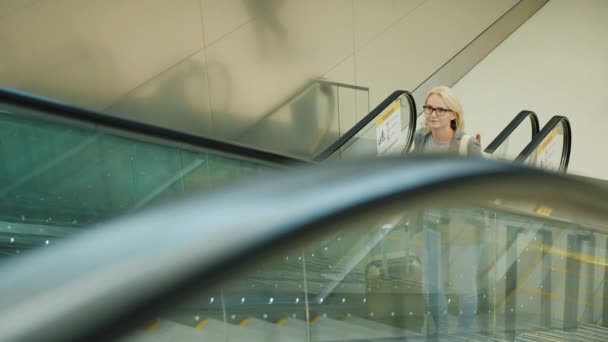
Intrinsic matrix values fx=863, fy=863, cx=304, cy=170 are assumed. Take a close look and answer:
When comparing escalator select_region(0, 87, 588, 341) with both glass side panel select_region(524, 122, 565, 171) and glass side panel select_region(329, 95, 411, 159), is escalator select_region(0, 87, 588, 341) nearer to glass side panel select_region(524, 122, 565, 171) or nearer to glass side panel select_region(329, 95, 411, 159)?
glass side panel select_region(524, 122, 565, 171)

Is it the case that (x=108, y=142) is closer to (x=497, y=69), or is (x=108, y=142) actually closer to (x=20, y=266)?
(x=20, y=266)

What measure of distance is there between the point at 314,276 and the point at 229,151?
179 cm

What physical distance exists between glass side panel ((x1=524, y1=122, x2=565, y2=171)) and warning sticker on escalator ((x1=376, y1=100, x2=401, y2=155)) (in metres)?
1.19

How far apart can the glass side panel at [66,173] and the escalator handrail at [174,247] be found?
3775 millimetres

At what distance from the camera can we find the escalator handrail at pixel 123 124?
4.63 m

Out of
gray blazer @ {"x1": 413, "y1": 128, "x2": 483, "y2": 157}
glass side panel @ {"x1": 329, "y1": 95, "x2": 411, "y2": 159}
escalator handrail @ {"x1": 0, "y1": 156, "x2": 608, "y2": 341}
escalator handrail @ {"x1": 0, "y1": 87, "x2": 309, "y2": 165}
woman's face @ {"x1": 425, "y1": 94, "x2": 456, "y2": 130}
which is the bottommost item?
escalator handrail @ {"x1": 0, "y1": 156, "x2": 608, "y2": 341}

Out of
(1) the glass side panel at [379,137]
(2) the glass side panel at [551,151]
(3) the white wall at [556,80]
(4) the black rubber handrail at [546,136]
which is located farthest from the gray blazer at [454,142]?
(3) the white wall at [556,80]

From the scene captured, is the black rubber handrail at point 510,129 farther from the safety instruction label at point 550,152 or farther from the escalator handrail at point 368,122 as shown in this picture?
the escalator handrail at point 368,122

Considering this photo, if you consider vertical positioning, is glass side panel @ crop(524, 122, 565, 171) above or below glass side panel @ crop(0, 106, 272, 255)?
above

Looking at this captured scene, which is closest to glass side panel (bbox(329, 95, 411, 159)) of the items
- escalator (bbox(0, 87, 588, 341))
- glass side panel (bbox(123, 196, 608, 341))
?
escalator (bbox(0, 87, 588, 341))

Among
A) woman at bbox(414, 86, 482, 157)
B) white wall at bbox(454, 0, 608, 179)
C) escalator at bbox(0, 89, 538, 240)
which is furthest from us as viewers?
white wall at bbox(454, 0, 608, 179)

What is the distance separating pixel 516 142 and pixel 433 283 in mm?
3987

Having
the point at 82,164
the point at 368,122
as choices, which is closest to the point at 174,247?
the point at 82,164

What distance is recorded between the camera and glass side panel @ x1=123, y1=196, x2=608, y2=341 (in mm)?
3562
